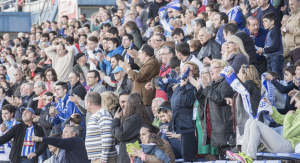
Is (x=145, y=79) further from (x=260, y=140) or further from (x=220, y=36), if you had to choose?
(x=260, y=140)

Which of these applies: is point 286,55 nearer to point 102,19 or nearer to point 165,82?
point 165,82

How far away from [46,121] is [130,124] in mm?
3427

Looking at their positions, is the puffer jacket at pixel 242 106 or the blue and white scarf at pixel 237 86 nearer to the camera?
the blue and white scarf at pixel 237 86

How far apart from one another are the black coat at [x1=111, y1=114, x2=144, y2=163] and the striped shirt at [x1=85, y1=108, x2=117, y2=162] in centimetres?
28

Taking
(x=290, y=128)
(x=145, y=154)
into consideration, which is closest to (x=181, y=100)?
(x=145, y=154)

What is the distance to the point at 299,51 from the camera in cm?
802

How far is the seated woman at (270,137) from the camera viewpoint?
4.96 metres

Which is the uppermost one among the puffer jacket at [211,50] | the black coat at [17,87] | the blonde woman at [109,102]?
the black coat at [17,87]

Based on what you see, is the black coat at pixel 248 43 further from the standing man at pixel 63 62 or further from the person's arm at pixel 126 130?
the standing man at pixel 63 62

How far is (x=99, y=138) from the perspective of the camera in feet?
20.4

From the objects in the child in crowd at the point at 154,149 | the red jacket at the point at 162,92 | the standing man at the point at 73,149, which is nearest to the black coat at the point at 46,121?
the standing man at the point at 73,149

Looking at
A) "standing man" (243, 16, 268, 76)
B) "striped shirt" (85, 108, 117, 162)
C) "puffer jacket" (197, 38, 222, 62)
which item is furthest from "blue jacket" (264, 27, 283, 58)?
"striped shirt" (85, 108, 117, 162)

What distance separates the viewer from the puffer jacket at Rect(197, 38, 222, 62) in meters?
7.33

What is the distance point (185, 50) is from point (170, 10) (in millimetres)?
4332
